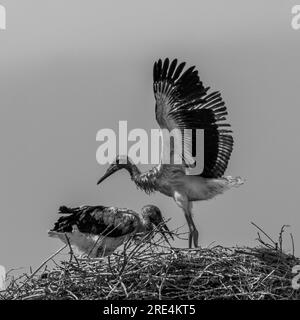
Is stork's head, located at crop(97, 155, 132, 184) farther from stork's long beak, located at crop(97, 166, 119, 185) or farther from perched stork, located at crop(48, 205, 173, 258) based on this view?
perched stork, located at crop(48, 205, 173, 258)

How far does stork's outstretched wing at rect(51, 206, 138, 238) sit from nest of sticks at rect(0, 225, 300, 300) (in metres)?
2.63

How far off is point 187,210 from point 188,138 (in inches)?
29.6

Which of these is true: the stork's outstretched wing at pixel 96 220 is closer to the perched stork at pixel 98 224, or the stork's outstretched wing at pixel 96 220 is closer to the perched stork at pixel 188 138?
the perched stork at pixel 98 224

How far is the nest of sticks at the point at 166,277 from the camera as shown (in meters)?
12.1

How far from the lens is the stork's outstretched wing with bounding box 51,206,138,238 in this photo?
1524 centimetres

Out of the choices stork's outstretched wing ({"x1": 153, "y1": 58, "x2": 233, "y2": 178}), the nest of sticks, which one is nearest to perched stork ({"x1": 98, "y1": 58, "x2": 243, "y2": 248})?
stork's outstretched wing ({"x1": 153, "y1": 58, "x2": 233, "y2": 178})

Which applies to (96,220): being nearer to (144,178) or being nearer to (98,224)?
(98,224)

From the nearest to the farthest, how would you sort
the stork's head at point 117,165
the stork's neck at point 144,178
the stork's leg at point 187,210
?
the stork's leg at point 187,210 < the stork's neck at point 144,178 < the stork's head at point 117,165

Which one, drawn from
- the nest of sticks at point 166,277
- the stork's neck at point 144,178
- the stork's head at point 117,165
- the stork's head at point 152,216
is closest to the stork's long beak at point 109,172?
the stork's head at point 117,165

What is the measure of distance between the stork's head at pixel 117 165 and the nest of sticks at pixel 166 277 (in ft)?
11.8

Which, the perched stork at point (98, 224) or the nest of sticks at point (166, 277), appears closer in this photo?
the nest of sticks at point (166, 277)

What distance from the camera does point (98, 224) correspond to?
15320 mm
